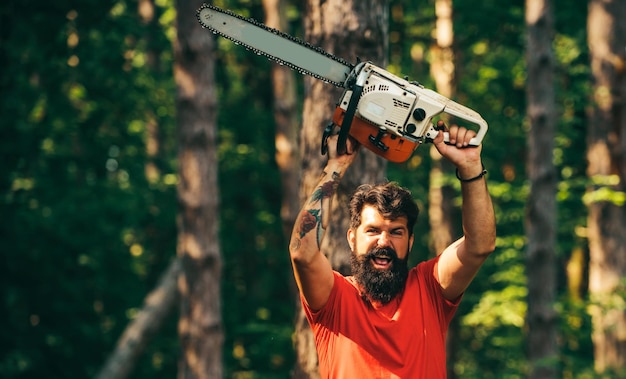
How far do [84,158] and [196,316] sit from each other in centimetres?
472

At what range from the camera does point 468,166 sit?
3.97 m

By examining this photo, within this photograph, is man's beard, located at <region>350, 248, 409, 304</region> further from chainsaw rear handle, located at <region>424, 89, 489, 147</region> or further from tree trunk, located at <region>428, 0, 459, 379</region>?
tree trunk, located at <region>428, 0, 459, 379</region>

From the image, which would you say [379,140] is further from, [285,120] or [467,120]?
[285,120]

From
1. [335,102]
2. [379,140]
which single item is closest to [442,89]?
[335,102]

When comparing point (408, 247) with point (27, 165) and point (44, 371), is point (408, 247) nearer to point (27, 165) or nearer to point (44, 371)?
Result: point (27, 165)

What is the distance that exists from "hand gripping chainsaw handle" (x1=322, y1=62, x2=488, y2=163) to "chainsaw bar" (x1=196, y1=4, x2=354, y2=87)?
0.24 m

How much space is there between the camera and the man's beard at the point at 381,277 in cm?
407

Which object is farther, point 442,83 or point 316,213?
point 442,83

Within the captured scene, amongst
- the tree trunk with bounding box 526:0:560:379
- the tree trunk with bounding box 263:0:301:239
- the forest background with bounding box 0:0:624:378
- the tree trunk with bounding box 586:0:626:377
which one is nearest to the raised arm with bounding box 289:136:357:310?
the forest background with bounding box 0:0:624:378

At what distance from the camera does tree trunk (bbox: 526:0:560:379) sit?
40.7 ft

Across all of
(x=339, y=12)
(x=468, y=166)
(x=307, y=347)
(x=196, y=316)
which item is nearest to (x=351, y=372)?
(x=468, y=166)

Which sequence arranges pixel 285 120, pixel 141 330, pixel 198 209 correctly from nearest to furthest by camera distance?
1. pixel 198 209
2. pixel 285 120
3. pixel 141 330

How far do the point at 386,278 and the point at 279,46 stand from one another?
1.22 meters

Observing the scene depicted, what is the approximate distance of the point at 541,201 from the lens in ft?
41.0
